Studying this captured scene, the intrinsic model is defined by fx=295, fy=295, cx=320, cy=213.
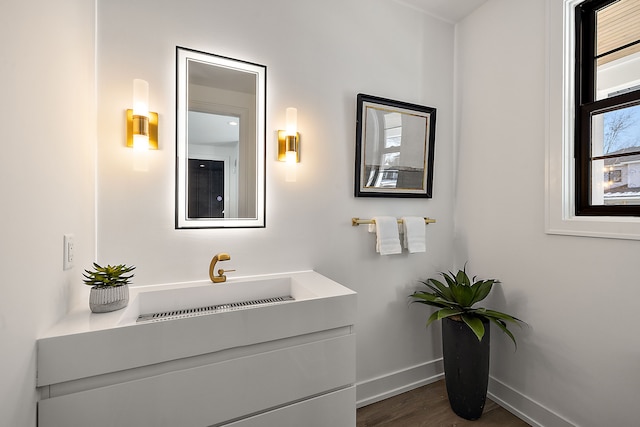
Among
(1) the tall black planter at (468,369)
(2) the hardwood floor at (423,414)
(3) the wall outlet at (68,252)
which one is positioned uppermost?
(3) the wall outlet at (68,252)

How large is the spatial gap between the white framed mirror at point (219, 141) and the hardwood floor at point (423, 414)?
1.34 metres

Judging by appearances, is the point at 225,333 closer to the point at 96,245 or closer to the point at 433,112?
the point at 96,245

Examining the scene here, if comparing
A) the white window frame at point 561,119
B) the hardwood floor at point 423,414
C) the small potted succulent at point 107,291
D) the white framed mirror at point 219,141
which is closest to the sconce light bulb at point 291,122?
the white framed mirror at point 219,141

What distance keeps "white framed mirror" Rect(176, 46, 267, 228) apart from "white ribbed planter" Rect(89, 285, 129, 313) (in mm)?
421

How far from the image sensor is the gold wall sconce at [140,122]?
1310 millimetres

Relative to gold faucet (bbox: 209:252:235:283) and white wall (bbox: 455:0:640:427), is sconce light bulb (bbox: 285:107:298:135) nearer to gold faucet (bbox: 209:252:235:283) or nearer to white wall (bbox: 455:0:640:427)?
gold faucet (bbox: 209:252:235:283)

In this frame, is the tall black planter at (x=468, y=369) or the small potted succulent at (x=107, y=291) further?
the tall black planter at (x=468, y=369)

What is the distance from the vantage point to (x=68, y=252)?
102 cm

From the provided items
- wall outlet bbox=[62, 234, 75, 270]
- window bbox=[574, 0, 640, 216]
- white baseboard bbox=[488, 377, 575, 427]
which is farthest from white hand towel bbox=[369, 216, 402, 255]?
wall outlet bbox=[62, 234, 75, 270]

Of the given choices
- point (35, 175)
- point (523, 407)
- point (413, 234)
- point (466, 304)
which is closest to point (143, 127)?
point (35, 175)

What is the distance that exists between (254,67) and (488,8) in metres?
1.66

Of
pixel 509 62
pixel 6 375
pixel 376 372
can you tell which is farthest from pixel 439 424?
pixel 509 62

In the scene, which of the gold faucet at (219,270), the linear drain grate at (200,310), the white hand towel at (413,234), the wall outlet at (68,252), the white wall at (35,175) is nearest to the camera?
the white wall at (35,175)

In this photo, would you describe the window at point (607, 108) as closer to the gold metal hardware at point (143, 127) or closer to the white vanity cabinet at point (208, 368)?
the white vanity cabinet at point (208, 368)
